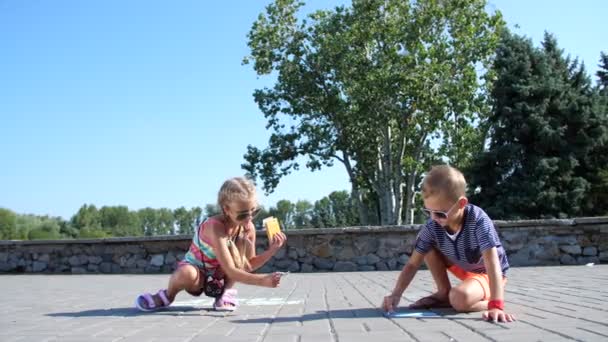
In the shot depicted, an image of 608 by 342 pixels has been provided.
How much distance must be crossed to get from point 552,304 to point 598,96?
28.3 metres

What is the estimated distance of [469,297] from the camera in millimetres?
3574

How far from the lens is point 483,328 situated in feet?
9.96

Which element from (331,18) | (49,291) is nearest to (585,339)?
(49,291)

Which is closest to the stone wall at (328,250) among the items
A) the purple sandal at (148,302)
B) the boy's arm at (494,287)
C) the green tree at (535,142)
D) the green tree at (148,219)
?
the purple sandal at (148,302)

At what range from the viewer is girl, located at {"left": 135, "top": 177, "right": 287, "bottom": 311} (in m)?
3.99

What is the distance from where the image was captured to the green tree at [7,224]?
4766 centimetres

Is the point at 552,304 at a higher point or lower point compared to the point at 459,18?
lower

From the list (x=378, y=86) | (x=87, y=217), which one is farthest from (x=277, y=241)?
(x=87, y=217)

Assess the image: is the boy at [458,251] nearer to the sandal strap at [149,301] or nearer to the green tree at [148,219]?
the sandal strap at [149,301]

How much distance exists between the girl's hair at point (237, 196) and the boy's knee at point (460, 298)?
1.39 meters

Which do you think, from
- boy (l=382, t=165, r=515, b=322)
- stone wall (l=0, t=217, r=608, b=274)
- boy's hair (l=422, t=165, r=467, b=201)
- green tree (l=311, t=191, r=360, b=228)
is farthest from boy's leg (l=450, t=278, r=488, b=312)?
green tree (l=311, t=191, r=360, b=228)

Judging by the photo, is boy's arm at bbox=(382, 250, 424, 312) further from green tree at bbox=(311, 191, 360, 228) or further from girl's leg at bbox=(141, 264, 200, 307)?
green tree at bbox=(311, 191, 360, 228)

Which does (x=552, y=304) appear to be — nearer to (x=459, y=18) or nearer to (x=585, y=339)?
(x=585, y=339)

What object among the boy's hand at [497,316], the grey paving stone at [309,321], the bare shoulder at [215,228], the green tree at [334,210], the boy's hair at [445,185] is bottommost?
the grey paving stone at [309,321]
